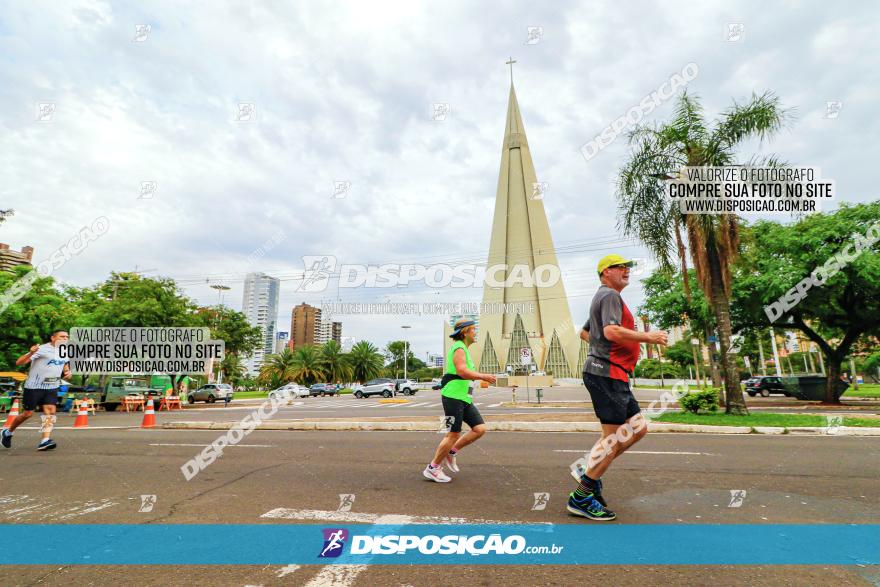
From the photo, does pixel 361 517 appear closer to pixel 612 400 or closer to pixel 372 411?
pixel 612 400

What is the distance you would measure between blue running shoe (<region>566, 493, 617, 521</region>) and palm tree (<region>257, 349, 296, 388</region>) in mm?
58636

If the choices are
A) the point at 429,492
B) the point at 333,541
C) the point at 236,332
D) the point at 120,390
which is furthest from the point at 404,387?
the point at 333,541

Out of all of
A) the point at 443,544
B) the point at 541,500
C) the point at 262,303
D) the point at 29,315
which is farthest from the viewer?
the point at 262,303

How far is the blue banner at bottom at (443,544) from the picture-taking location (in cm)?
281

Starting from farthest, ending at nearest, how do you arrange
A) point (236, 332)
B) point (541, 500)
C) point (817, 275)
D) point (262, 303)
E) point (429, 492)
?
point (262, 303) → point (236, 332) → point (817, 275) → point (429, 492) → point (541, 500)

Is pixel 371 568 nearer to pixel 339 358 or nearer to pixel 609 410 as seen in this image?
pixel 609 410

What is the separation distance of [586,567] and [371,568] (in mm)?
1263

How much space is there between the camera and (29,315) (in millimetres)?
20953

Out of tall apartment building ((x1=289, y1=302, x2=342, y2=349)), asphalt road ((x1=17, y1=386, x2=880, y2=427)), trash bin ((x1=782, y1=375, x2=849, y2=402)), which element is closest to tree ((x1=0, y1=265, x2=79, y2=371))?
asphalt road ((x1=17, y1=386, x2=880, y2=427))

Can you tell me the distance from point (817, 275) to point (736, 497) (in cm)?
1765

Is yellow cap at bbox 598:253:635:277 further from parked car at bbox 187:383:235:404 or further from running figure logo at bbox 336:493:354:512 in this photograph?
parked car at bbox 187:383:235:404

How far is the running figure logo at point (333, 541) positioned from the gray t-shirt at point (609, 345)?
225cm

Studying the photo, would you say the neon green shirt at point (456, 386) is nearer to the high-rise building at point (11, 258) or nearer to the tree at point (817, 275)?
the tree at point (817, 275)

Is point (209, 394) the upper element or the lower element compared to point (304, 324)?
lower
